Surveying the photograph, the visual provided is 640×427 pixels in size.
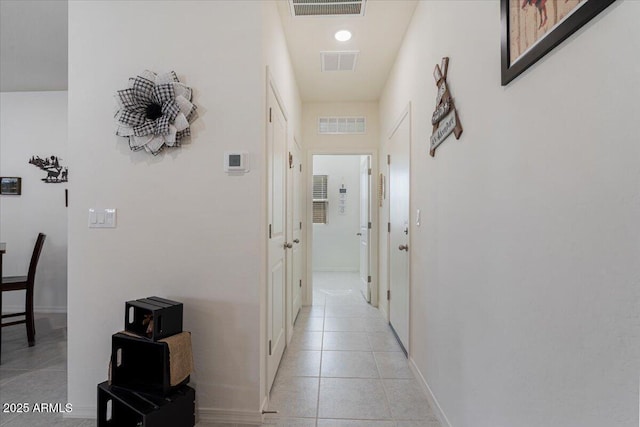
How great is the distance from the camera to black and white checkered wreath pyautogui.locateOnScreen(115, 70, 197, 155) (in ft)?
5.83

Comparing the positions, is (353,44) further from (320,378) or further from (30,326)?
(30,326)

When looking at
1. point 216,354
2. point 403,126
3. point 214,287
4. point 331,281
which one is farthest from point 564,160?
point 331,281

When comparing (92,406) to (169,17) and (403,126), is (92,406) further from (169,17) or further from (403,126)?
(403,126)

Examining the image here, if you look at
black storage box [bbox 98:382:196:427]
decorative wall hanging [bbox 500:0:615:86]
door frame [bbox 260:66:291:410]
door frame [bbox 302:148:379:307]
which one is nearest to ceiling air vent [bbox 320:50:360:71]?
door frame [bbox 302:148:379:307]

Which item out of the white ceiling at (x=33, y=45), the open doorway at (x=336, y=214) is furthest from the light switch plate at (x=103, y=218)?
the open doorway at (x=336, y=214)

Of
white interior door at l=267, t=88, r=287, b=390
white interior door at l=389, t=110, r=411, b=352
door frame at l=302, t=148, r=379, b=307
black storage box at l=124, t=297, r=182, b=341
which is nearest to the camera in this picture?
black storage box at l=124, t=297, r=182, b=341

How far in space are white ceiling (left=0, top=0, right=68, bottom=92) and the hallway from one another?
3.33 m

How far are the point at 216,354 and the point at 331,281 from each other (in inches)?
163

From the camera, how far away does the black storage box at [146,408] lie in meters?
1.48

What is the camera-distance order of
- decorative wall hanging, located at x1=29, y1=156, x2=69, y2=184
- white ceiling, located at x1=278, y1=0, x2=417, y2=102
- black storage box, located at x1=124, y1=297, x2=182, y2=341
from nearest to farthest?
black storage box, located at x1=124, y1=297, x2=182, y2=341 < white ceiling, located at x1=278, y1=0, x2=417, y2=102 < decorative wall hanging, located at x1=29, y1=156, x2=69, y2=184

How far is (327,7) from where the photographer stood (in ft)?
7.77

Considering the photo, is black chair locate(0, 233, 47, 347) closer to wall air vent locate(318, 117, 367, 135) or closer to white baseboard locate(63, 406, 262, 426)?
white baseboard locate(63, 406, 262, 426)

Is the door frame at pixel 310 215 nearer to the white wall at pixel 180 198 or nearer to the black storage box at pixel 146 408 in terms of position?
the white wall at pixel 180 198

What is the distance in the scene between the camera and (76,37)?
1.89 m
